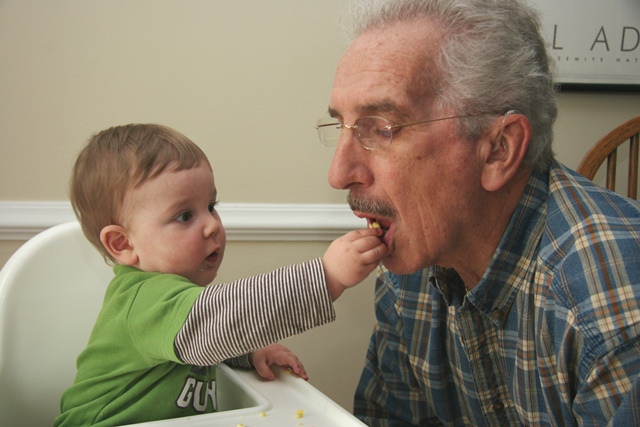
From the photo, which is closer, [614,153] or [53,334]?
[53,334]

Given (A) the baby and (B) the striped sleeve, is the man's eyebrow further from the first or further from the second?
(B) the striped sleeve

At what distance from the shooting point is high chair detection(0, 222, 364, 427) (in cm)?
107

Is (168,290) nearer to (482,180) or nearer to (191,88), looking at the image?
(482,180)

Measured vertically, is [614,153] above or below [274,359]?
above

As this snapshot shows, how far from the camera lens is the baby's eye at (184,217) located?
1.11 metres

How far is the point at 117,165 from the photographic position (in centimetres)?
109

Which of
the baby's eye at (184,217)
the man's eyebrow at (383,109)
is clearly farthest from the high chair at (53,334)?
the man's eyebrow at (383,109)

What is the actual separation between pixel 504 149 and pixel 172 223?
1.89ft

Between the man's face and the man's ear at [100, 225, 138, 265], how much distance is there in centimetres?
37

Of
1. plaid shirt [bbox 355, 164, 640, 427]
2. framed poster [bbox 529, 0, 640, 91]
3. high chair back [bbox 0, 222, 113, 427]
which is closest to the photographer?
plaid shirt [bbox 355, 164, 640, 427]

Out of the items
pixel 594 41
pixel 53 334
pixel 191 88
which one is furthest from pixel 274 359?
pixel 594 41

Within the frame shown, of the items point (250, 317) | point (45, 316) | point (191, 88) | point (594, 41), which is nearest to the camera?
point (250, 317)

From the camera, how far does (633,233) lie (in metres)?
0.93

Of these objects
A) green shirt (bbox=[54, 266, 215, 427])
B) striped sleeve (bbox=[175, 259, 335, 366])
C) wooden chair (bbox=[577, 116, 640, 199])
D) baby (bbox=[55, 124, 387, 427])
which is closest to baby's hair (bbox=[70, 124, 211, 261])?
baby (bbox=[55, 124, 387, 427])
